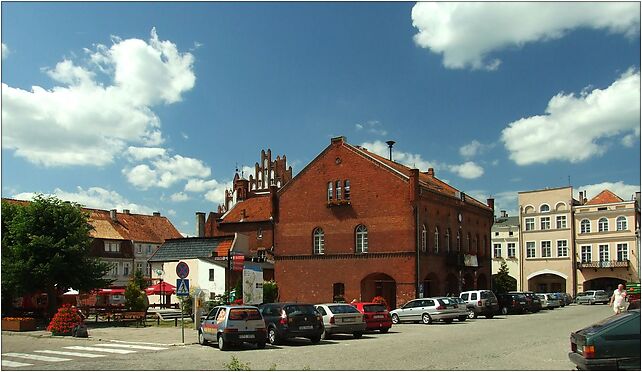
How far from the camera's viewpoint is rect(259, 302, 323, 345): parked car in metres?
22.6

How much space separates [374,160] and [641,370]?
116 feet

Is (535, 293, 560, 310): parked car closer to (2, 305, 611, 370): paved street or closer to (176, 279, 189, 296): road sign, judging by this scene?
(2, 305, 611, 370): paved street

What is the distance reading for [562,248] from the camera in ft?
245

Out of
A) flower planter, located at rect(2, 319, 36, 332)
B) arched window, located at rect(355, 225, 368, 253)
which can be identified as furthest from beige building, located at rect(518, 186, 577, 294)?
flower planter, located at rect(2, 319, 36, 332)

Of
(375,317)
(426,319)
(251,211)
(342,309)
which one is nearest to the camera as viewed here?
(342,309)

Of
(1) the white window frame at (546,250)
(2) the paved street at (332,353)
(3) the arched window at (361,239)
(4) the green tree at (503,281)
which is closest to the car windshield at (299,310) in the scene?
(2) the paved street at (332,353)

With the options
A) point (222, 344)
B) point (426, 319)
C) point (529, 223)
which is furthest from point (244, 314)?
point (529, 223)

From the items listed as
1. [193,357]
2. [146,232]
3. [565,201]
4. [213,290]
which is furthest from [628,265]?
[193,357]

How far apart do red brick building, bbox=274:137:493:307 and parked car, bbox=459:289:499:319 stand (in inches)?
242

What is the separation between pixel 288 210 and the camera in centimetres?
5216

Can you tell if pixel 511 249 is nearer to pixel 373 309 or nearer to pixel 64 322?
pixel 373 309

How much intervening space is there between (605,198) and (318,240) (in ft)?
135

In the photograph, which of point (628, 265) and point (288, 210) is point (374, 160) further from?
point (628, 265)

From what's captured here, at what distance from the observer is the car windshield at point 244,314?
2092 centimetres
